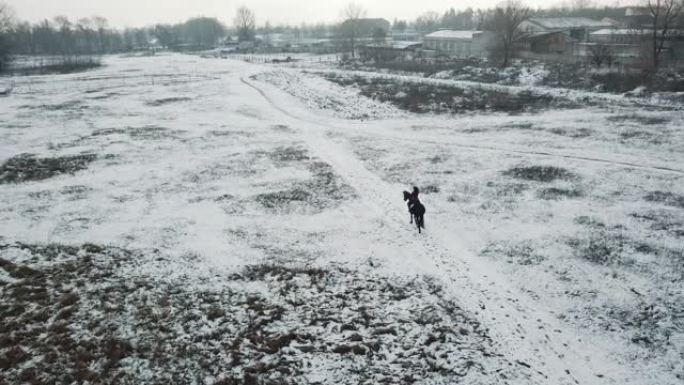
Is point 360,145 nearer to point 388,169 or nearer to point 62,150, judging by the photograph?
point 388,169

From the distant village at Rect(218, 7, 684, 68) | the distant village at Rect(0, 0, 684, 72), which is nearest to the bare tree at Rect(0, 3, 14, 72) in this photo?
the distant village at Rect(0, 0, 684, 72)

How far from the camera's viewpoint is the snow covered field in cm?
955

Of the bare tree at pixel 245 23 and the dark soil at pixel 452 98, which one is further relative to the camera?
the bare tree at pixel 245 23

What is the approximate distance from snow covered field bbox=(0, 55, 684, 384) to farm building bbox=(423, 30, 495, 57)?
187ft

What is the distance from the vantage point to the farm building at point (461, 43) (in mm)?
82062

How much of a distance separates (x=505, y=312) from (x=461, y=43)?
87.5 meters

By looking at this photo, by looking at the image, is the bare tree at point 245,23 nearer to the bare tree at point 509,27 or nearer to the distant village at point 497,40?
the distant village at point 497,40

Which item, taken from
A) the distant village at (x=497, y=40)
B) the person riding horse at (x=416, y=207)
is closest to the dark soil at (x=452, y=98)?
the distant village at (x=497, y=40)

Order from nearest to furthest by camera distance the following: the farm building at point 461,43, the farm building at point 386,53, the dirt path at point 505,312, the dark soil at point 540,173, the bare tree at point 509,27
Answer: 1. the dirt path at point 505,312
2. the dark soil at point 540,173
3. the bare tree at point 509,27
4. the farm building at point 386,53
5. the farm building at point 461,43

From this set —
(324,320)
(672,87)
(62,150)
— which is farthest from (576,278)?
(672,87)

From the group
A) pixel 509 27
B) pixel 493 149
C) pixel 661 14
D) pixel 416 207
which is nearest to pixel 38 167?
pixel 416 207

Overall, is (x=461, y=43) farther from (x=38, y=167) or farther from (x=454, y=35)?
(x=38, y=167)

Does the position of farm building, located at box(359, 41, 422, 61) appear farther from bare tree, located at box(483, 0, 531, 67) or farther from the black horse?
the black horse

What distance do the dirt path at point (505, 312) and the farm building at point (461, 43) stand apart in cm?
7169
